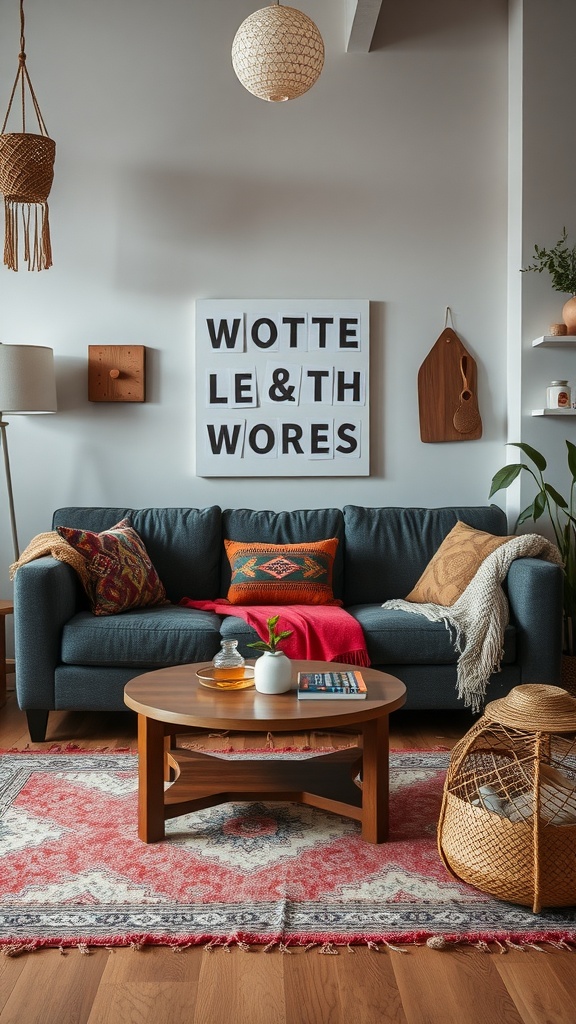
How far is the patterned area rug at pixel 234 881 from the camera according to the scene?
6.50 feet

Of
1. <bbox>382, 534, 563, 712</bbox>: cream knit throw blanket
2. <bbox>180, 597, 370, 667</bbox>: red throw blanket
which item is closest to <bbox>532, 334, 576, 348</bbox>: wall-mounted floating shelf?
<bbox>382, 534, 563, 712</bbox>: cream knit throw blanket

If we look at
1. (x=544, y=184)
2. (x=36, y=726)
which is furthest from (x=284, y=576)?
(x=544, y=184)

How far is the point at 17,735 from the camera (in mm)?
3488

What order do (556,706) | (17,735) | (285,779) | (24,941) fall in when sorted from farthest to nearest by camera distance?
(17,735) < (285,779) < (556,706) < (24,941)

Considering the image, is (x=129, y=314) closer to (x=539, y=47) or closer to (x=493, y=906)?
(x=539, y=47)

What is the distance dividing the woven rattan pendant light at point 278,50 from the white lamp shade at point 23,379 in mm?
1523

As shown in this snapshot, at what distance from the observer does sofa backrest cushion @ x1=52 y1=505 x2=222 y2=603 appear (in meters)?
4.05

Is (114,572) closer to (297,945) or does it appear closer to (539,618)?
(539,618)

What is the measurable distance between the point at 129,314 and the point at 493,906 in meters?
3.19

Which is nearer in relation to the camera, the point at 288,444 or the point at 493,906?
the point at 493,906

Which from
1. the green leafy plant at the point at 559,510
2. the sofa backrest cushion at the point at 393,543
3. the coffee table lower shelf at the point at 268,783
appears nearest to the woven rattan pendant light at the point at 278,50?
the green leafy plant at the point at 559,510

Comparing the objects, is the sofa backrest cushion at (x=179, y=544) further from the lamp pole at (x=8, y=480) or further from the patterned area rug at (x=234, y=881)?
the patterned area rug at (x=234, y=881)

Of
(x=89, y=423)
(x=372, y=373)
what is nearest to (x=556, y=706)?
(x=372, y=373)

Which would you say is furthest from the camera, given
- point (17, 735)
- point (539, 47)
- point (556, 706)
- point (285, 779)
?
point (539, 47)
